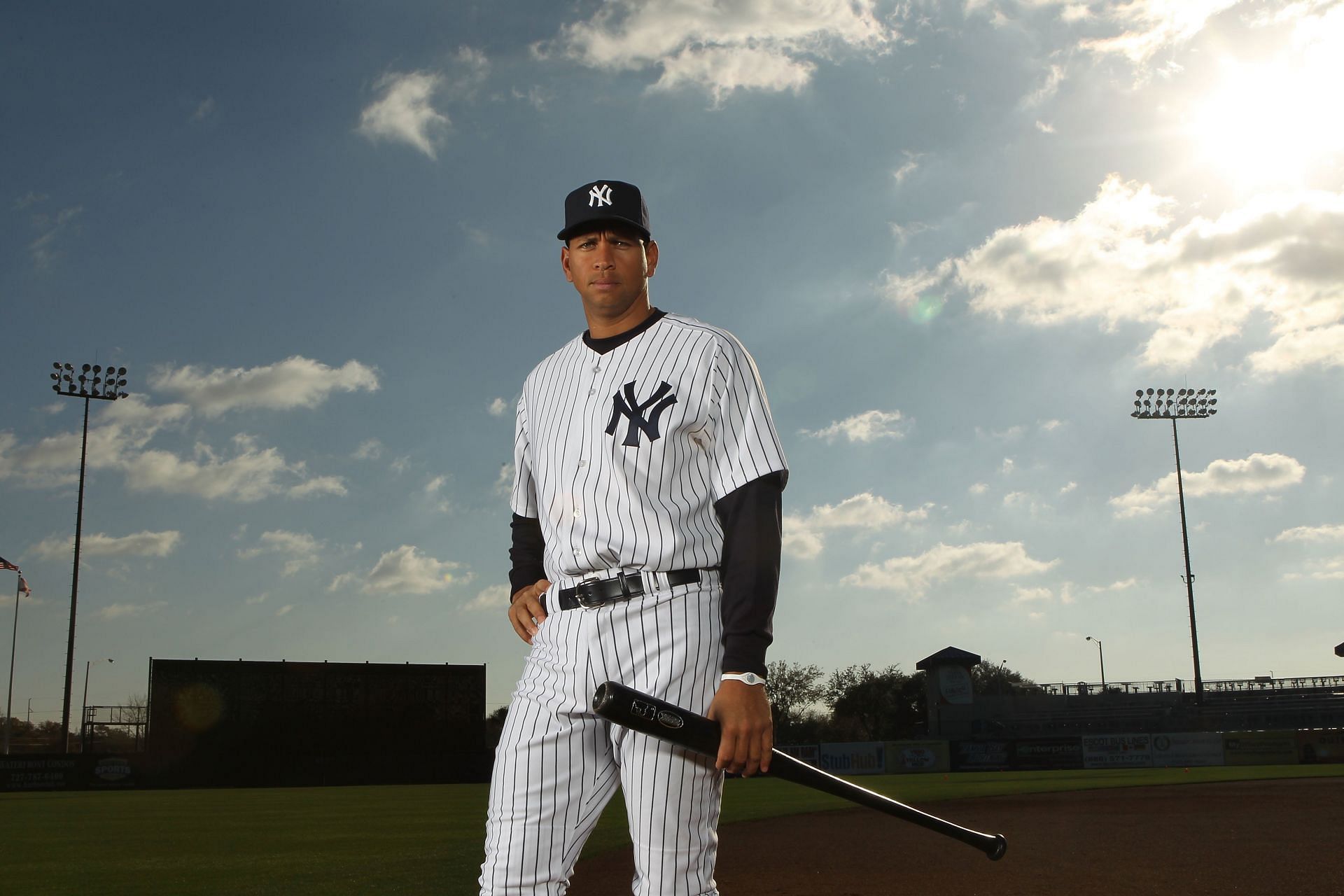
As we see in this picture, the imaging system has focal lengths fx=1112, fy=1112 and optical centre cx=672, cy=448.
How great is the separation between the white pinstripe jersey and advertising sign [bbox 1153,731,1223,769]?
3276 centimetres

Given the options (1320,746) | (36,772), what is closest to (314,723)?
(36,772)

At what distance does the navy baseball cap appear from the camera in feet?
8.60

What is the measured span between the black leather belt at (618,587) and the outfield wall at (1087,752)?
30.5 m

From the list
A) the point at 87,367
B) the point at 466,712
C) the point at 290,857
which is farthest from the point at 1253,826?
the point at 87,367

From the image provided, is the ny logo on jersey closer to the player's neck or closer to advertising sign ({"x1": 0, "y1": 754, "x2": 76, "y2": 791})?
the player's neck

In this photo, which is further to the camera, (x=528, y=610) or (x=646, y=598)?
(x=528, y=610)

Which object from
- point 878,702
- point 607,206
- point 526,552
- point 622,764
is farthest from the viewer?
point 878,702

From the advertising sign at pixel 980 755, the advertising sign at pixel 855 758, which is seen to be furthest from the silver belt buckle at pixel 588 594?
the advertising sign at pixel 980 755

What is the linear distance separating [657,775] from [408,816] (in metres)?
13.9

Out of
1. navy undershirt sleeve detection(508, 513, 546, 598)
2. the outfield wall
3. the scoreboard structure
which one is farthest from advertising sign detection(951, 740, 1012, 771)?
navy undershirt sleeve detection(508, 513, 546, 598)

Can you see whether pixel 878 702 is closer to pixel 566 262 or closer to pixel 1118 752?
pixel 1118 752

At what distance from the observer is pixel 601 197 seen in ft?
8.66

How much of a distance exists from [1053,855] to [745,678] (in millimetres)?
7959

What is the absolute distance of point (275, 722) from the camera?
119 ft
